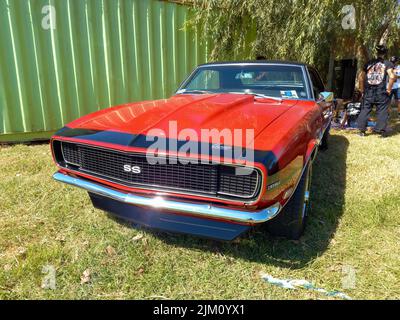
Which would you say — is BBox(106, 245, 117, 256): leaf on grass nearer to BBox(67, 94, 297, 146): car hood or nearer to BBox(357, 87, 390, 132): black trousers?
BBox(67, 94, 297, 146): car hood

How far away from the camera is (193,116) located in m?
2.24

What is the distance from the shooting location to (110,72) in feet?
17.9

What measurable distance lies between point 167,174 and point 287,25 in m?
5.54

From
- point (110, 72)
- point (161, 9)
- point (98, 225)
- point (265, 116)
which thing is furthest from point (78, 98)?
point (265, 116)

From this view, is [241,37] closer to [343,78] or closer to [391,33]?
[391,33]

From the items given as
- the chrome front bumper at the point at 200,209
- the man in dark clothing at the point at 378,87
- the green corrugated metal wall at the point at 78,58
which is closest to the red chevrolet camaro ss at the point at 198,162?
the chrome front bumper at the point at 200,209

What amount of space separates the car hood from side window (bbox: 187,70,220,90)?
1.82ft

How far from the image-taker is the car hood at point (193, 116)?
205 centimetres

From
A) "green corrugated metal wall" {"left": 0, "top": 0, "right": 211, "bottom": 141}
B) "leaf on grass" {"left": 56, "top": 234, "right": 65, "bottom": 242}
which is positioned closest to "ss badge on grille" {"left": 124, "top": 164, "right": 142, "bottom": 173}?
"leaf on grass" {"left": 56, "top": 234, "right": 65, "bottom": 242}

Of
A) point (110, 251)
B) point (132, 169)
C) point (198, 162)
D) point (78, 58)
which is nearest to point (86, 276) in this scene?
point (110, 251)

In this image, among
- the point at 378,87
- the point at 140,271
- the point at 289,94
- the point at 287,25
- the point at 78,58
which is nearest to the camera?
the point at 140,271

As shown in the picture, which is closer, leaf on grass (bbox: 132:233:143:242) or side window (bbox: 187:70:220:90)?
leaf on grass (bbox: 132:233:143:242)

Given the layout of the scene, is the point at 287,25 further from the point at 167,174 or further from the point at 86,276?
the point at 86,276

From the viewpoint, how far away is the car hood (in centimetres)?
205
